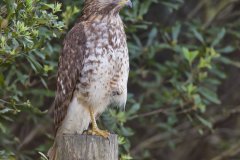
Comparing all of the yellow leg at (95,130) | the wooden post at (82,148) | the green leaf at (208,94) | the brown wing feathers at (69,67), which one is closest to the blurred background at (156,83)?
the green leaf at (208,94)

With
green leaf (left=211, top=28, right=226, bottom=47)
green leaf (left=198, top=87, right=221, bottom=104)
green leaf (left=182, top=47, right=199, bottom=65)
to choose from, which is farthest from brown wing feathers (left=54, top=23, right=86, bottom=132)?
green leaf (left=211, top=28, right=226, bottom=47)

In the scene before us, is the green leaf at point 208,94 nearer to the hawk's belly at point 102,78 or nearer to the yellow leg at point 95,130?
the hawk's belly at point 102,78

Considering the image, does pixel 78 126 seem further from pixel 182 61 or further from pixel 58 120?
pixel 182 61

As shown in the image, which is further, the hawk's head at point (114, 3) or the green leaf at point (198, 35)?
the green leaf at point (198, 35)

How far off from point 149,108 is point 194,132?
3.63 ft

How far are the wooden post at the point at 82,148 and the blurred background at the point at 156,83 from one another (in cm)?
73

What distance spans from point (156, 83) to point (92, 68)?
2.25 meters

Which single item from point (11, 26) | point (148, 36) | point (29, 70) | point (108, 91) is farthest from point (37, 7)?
point (148, 36)

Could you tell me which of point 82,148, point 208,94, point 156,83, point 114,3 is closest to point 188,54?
point 208,94

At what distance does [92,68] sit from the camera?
4762mm

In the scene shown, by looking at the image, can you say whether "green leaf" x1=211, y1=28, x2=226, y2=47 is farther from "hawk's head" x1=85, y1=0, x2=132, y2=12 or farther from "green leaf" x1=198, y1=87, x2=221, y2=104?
"hawk's head" x1=85, y1=0, x2=132, y2=12

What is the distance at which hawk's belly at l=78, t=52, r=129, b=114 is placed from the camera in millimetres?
4770

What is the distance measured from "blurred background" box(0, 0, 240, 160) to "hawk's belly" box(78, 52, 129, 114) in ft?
0.94

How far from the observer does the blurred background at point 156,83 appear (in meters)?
5.31
